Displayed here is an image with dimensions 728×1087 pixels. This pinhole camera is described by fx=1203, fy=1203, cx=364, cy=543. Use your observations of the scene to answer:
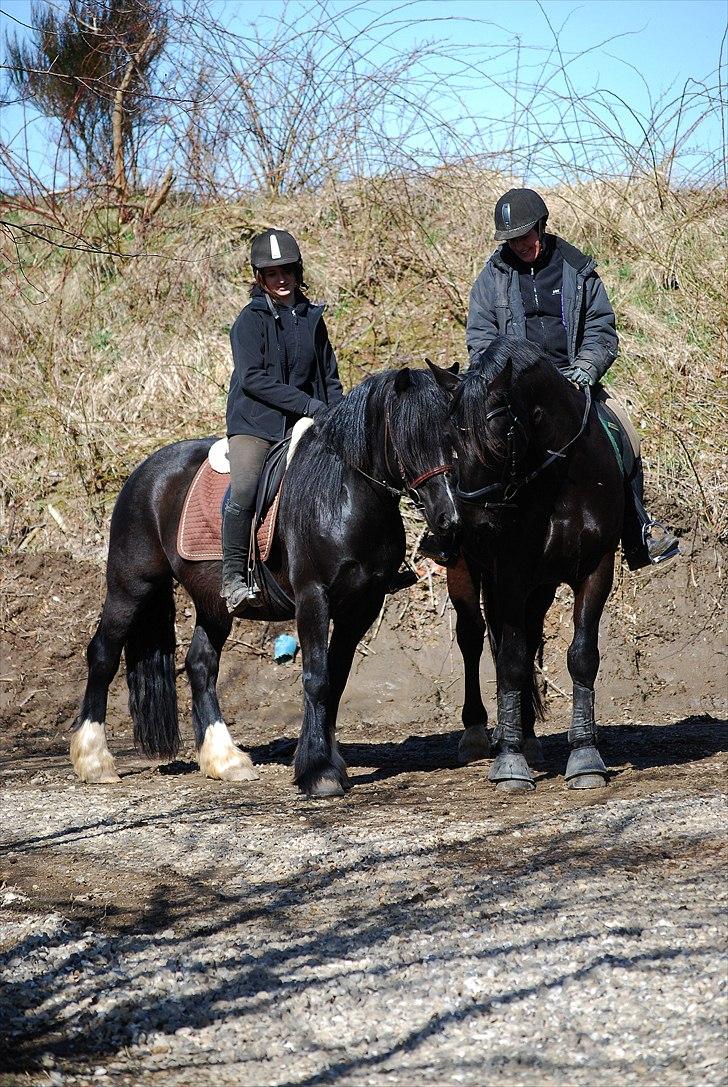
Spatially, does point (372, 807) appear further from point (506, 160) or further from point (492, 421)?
point (506, 160)

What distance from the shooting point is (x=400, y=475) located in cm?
614

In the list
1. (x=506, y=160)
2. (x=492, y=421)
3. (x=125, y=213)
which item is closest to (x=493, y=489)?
(x=492, y=421)

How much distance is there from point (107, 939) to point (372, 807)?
6.98 ft

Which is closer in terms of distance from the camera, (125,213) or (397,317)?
(397,317)

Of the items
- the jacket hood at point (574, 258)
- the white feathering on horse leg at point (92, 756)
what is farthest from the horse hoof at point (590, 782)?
the white feathering on horse leg at point (92, 756)

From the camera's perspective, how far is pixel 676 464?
33.8 feet

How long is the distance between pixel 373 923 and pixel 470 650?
138 inches

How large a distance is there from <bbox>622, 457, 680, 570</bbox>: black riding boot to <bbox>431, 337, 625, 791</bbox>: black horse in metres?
0.22

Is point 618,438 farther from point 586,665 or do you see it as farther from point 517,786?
point 517,786

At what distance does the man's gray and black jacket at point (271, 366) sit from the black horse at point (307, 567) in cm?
26

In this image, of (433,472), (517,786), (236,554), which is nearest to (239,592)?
(236,554)

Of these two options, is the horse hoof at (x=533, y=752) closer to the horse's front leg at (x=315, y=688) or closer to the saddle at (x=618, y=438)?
the horse's front leg at (x=315, y=688)

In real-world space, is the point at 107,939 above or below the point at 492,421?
below

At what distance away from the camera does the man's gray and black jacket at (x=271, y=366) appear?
6836 millimetres
